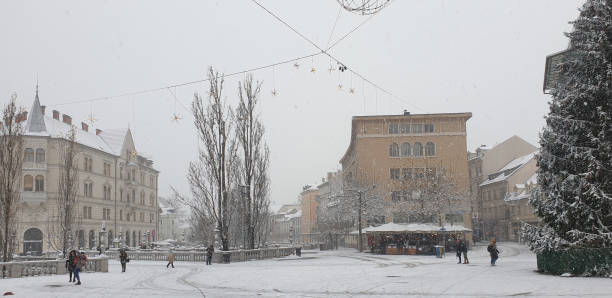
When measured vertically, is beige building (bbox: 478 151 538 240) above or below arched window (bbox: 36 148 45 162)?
below

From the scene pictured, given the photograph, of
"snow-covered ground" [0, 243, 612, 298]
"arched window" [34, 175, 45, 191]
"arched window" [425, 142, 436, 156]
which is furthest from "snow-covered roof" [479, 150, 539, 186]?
"arched window" [34, 175, 45, 191]

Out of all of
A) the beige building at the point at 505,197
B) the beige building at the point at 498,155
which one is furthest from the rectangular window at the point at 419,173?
the beige building at the point at 498,155

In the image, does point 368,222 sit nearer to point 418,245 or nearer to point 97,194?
point 418,245

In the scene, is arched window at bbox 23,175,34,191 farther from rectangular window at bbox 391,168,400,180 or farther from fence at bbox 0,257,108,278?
rectangular window at bbox 391,168,400,180

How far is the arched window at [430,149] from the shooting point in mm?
60219

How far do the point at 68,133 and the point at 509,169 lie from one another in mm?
52672

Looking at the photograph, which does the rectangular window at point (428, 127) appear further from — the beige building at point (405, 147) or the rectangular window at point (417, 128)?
the rectangular window at point (417, 128)

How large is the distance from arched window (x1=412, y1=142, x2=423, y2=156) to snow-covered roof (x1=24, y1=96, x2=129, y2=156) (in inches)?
1358

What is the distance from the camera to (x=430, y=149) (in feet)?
198

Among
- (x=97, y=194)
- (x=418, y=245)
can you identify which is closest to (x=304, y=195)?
(x=97, y=194)

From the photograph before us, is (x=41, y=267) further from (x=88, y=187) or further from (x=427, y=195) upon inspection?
(x=88, y=187)

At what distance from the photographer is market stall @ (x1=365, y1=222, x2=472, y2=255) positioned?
4200 centimetres

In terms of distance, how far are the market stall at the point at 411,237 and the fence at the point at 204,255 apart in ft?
23.9

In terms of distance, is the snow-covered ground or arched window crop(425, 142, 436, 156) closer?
the snow-covered ground
